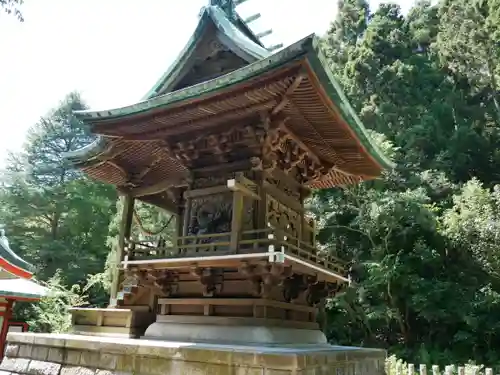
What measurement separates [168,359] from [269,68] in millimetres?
4287

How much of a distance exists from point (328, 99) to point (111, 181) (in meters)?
5.92

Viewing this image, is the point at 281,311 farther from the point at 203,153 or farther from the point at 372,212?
the point at 372,212

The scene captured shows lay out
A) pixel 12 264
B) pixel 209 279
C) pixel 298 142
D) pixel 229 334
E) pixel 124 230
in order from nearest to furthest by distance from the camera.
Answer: pixel 229 334, pixel 209 279, pixel 298 142, pixel 124 230, pixel 12 264

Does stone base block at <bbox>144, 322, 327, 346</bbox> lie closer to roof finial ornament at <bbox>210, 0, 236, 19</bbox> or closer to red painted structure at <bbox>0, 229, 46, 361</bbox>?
roof finial ornament at <bbox>210, 0, 236, 19</bbox>

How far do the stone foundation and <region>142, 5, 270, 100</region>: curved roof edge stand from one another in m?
5.01

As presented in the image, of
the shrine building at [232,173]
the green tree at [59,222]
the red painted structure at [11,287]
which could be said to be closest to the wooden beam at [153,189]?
the shrine building at [232,173]

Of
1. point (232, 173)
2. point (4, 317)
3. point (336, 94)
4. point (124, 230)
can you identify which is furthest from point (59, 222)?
point (336, 94)

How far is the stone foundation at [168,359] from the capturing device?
15.5ft

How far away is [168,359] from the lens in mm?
5492

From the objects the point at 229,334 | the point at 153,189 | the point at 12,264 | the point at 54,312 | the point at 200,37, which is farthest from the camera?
the point at 54,312

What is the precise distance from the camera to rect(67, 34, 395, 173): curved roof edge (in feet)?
17.3

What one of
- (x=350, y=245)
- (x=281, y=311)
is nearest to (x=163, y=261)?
(x=281, y=311)

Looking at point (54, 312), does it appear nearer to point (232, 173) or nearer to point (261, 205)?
point (232, 173)

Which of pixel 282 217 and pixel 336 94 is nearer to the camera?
pixel 336 94
